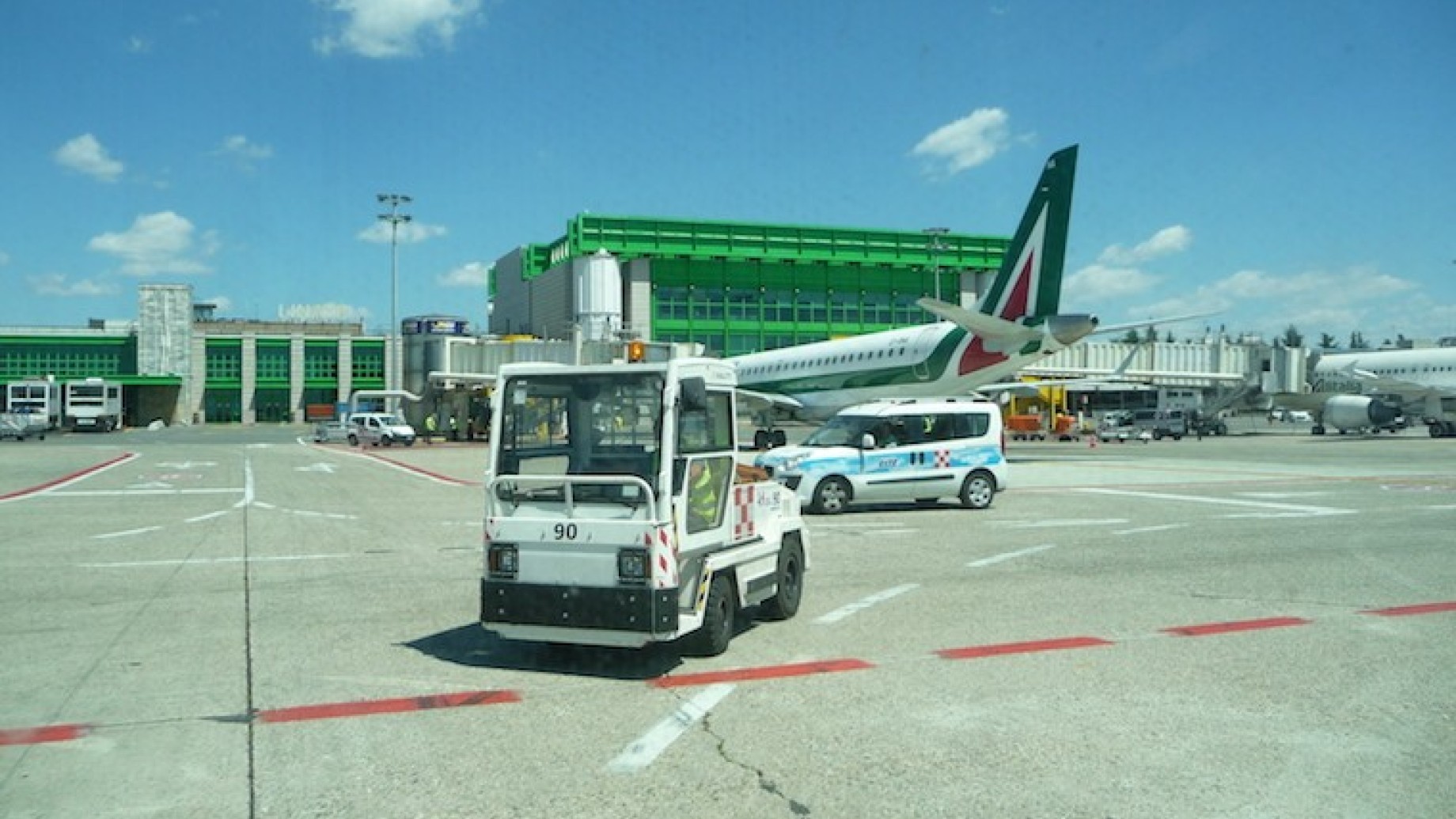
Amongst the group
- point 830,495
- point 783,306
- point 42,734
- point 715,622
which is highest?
point 783,306

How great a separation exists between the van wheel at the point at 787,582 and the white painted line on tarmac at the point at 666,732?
2.29 meters

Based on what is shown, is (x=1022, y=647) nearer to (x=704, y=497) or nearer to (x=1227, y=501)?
(x=704, y=497)

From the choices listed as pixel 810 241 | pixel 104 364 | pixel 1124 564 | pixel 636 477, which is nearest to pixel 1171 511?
pixel 1124 564

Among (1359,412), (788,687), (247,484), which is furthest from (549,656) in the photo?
(1359,412)

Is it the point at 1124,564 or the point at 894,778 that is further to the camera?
the point at 1124,564

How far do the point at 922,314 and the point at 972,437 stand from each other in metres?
64.5

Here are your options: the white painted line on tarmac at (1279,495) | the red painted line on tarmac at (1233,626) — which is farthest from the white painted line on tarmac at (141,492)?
the white painted line on tarmac at (1279,495)

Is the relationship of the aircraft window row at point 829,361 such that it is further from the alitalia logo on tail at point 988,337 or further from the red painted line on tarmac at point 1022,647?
the red painted line on tarmac at point 1022,647

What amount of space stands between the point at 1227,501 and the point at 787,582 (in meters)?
14.4

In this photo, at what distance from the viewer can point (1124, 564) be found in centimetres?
1335

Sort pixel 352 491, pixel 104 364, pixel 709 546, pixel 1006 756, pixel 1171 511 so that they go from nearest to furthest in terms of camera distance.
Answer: pixel 1006 756, pixel 709 546, pixel 1171 511, pixel 352 491, pixel 104 364

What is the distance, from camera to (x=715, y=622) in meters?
8.41

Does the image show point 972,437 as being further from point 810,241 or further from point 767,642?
point 810,241

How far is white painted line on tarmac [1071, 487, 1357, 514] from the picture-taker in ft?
64.4
